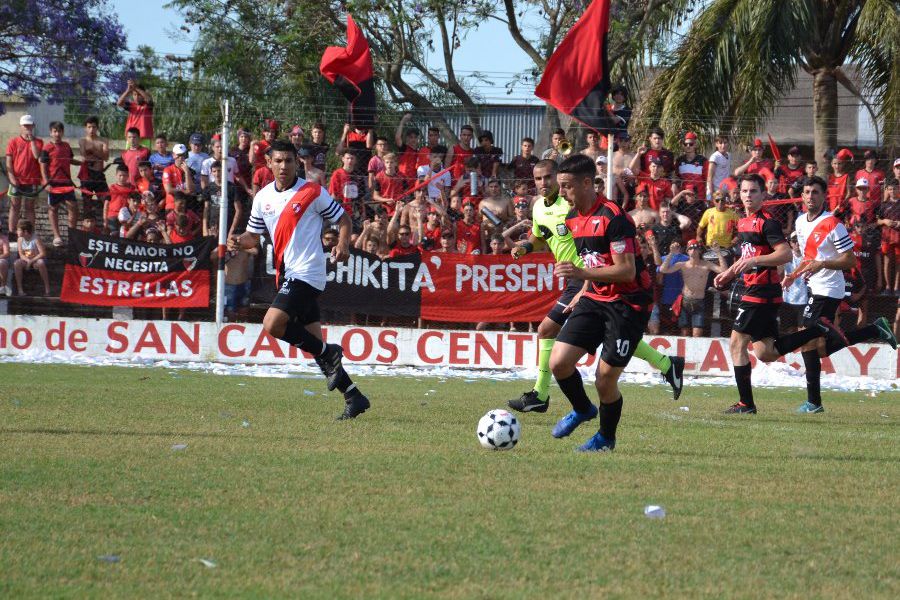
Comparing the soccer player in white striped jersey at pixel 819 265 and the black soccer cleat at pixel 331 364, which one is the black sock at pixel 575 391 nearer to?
the black soccer cleat at pixel 331 364

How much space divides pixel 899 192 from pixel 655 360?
27.6ft

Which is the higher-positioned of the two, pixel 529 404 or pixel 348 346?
pixel 348 346

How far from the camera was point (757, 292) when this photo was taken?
11055 mm

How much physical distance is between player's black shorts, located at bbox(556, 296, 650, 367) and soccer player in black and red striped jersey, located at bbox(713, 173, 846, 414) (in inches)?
123

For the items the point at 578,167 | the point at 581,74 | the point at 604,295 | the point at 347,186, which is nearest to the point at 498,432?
the point at 604,295

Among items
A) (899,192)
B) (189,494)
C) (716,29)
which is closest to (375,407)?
(189,494)

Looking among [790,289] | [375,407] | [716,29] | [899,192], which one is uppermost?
[716,29]

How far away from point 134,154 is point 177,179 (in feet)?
3.89

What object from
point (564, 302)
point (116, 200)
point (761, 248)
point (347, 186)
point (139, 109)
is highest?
point (139, 109)

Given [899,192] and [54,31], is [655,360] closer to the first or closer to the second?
[899,192]

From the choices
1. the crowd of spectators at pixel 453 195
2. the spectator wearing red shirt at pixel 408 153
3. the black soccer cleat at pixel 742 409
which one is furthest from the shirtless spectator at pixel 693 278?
the black soccer cleat at pixel 742 409

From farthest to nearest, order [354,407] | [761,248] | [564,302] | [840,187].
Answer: [840,187] → [761,248] → [564,302] → [354,407]

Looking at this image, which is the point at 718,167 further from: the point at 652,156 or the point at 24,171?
the point at 24,171

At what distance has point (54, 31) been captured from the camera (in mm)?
22375
